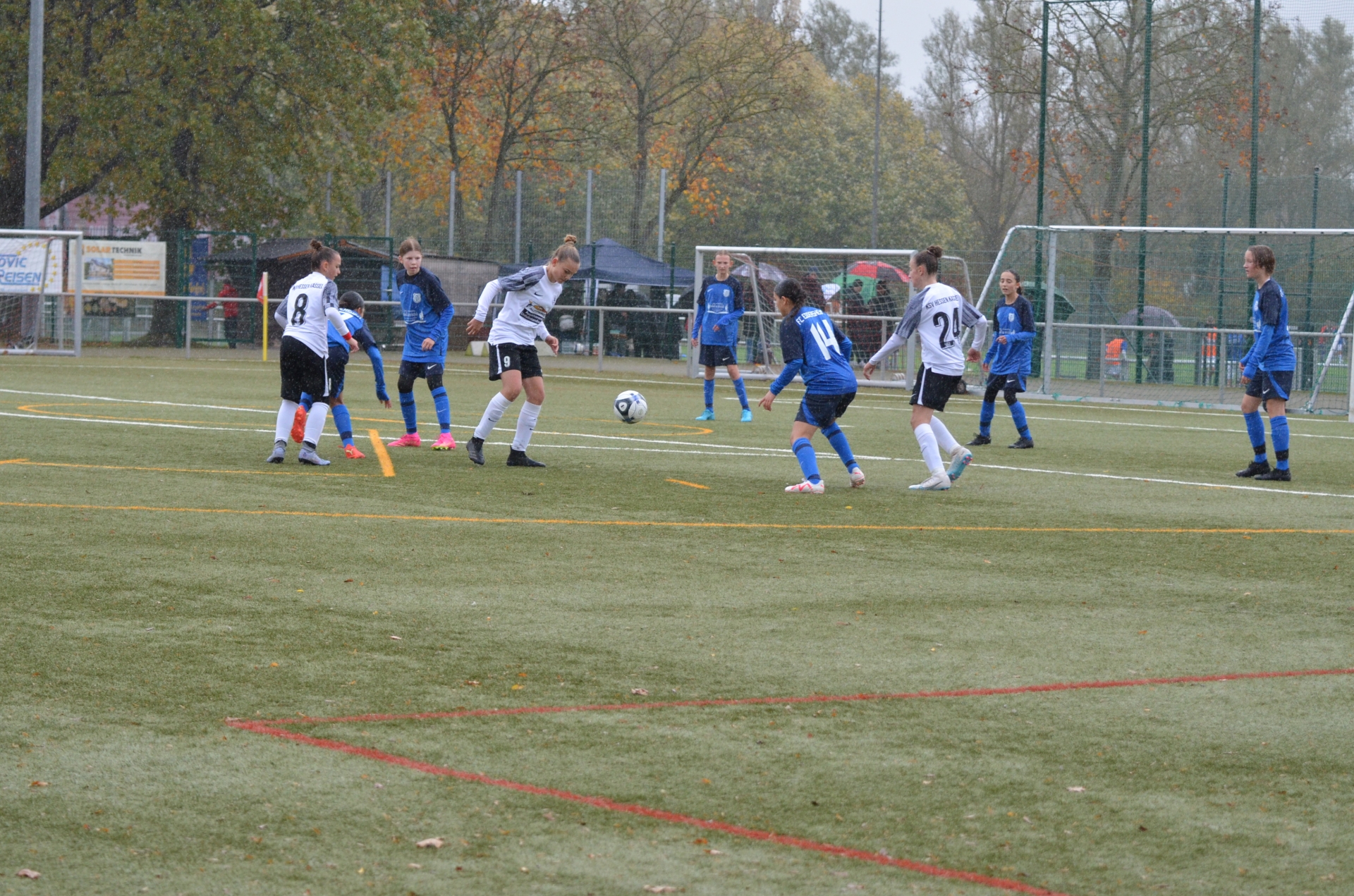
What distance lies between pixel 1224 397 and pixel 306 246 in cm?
2136

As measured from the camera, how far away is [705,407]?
19.0 m

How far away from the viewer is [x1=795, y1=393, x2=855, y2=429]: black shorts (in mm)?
11297

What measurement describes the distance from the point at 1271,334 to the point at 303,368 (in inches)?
308

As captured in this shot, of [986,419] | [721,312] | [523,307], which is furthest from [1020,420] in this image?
[523,307]

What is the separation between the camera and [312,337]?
12.1 meters

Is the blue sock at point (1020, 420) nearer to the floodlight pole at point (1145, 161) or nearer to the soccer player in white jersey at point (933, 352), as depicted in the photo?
the soccer player in white jersey at point (933, 352)

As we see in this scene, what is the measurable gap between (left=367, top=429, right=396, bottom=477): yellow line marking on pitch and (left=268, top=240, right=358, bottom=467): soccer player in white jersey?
0.59 metres

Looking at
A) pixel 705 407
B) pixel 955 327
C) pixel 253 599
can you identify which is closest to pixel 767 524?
pixel 955 327

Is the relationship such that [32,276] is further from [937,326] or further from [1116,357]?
[937,326]

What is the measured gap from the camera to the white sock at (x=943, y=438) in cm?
1206

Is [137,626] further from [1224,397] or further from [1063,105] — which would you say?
[1063,105]

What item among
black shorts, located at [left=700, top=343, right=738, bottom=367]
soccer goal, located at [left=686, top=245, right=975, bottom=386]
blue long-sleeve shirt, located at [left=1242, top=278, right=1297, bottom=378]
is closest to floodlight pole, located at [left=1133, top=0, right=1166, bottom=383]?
soccer goal, located at [left=686, top=245, right=975, bottom=386]

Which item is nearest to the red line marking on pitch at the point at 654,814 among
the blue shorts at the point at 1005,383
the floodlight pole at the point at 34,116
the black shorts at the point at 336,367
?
the black shorts at the point at 336,367

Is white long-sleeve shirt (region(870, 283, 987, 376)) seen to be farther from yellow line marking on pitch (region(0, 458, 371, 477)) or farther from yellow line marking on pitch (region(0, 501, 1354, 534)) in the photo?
yellow line marking on pitch (region(0, 458, 371, 477))
